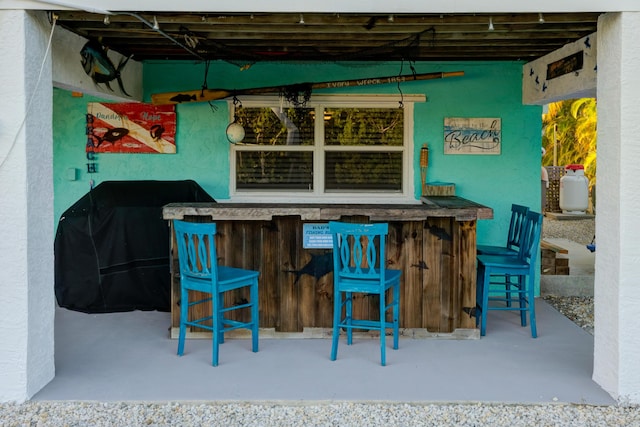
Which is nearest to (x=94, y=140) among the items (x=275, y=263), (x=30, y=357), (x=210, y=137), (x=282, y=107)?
(x=210, y=137)

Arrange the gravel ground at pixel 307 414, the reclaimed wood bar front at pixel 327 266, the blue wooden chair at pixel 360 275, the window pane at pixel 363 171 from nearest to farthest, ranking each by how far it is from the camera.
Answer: the gravel ground at pixel 307 414
the blue wooden chair at pixel 360 275
the reclaimed wood bar front at pixel 327 266
the window pane at pixel 363 171

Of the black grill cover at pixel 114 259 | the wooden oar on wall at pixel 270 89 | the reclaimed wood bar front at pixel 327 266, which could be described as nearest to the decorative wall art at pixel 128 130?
the wooden oar on wall at pixel 270 89

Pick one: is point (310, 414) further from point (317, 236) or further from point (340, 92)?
point (340, 92)

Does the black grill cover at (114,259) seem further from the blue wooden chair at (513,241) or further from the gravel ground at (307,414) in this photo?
the blue wooden chair at (513,241)

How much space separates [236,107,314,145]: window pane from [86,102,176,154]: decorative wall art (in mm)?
842

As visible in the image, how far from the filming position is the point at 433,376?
4461 millimetres

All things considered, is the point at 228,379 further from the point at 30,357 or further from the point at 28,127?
the point at 28,127

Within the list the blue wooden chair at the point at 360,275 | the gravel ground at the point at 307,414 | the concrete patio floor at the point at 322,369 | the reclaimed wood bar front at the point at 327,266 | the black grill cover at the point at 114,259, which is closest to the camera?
the gravel ground at the point at 307,414

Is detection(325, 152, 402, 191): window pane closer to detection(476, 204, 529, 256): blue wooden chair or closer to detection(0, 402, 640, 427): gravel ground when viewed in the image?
detection(476, 204, 529, 256): blue wooden chair

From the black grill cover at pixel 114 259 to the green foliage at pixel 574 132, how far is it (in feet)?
36.4

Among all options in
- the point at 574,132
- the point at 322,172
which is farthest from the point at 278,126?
the point at 574,132

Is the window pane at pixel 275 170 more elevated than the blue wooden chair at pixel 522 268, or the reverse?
the window pane at pixel 275 170

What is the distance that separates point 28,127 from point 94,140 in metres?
2.96

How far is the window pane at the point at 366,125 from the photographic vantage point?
23.1 ft
